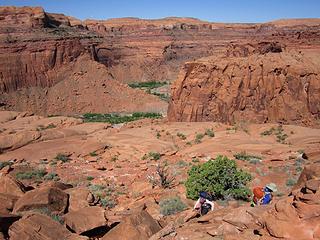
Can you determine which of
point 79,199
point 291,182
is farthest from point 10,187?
point 291,182

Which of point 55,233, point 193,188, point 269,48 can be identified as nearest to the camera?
point 55,233

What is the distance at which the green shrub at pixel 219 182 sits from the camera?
11.8 m

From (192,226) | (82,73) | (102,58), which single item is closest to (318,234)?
(192,226)

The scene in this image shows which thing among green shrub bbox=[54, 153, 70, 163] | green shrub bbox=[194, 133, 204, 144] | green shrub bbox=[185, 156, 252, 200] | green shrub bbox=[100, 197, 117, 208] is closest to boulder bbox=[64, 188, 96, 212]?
green shrub bbox=[100, 197, 117, 208]

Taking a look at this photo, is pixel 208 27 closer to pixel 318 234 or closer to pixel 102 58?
pixel 102 58

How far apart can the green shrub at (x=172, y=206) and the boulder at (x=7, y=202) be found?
4.15 m

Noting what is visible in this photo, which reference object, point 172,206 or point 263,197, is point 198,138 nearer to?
point 172,206

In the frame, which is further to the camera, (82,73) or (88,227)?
(82,73)

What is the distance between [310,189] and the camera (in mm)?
6410

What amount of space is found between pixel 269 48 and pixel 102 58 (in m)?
40.3

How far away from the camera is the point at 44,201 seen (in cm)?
1026

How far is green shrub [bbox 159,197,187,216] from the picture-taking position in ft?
36.5

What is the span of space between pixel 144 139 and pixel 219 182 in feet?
40.1

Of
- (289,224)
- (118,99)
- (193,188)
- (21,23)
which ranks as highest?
(21,23)
